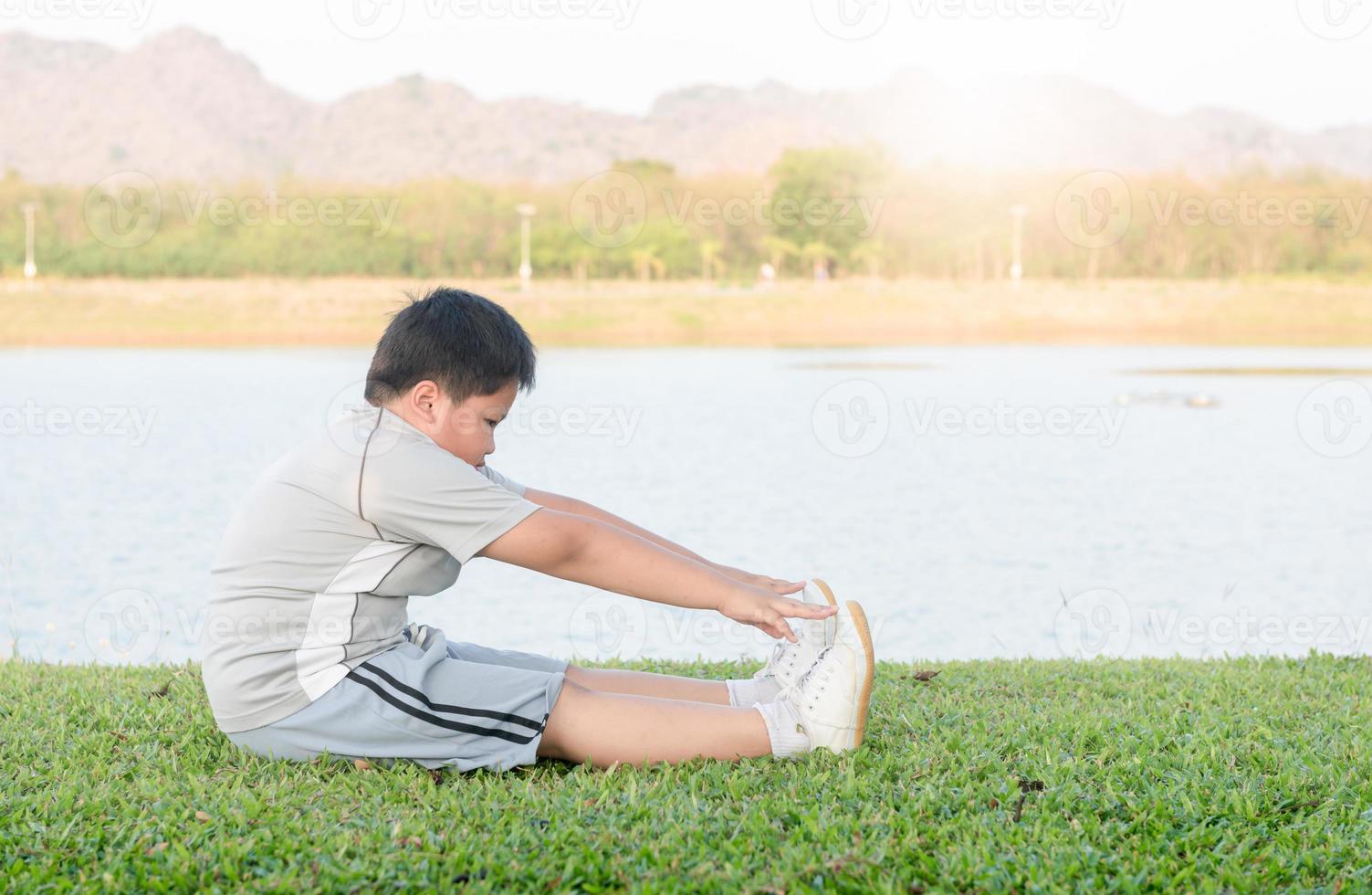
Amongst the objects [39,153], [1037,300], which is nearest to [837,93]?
[39,153]

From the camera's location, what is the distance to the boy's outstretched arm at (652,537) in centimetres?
248

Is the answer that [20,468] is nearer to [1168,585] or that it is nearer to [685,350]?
[1168,585]

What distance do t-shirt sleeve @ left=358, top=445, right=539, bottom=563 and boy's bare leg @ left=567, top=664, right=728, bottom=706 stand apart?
551mm

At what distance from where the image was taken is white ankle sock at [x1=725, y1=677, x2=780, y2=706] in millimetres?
2646

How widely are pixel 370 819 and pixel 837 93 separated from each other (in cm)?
14490

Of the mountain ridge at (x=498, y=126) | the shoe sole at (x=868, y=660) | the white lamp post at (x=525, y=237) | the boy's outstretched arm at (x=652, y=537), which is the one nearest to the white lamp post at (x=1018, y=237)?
the white lamp post at (x=525, y=237)

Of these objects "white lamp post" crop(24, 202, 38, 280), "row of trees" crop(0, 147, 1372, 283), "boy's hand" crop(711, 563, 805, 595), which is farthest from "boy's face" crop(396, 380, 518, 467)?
"white lamp post" crop(24, 202, 38, 280)

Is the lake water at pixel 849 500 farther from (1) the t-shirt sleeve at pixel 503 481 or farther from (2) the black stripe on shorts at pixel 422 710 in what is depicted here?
(2) the black stripe on shorts at pixel 422 710

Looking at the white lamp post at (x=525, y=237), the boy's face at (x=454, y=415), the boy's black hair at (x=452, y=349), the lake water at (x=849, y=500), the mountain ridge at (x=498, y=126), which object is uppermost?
the mountain ridge at (x=498, y=126)

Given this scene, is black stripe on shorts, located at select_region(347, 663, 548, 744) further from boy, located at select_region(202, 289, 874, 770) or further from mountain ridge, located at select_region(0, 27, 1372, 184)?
mountain ridge, located at select_region(0, 27, 1372, 184)

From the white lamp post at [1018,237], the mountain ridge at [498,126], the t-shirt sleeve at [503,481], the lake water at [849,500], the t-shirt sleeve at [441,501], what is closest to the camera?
the t-shirt sleeve at [441,501]

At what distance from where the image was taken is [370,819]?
2.07 m

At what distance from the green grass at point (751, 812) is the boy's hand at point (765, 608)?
28 centimetres

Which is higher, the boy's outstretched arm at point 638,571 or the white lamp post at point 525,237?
the white lamp post at point 525,237
